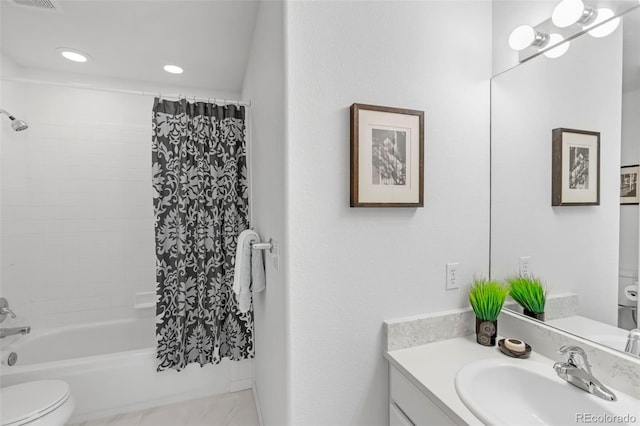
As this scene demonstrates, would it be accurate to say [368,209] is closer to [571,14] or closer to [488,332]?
[488,332]

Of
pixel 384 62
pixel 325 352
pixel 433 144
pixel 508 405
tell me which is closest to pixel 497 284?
pixel 508 405

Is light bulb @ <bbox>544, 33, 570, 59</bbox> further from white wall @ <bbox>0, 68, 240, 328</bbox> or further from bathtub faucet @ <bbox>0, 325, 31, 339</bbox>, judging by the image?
bathtub faucet @ <bbox>0, 325, 31, 339</bbox>

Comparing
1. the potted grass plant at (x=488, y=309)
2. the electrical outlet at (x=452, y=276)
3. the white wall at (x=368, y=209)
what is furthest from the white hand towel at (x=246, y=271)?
the potted grass plant at (x=488, y=309)

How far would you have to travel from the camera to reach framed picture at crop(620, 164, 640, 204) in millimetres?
885

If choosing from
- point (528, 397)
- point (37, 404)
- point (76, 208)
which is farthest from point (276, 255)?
point (76, 208)

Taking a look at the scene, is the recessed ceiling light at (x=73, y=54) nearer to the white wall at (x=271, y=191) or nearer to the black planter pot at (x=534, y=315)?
the white wall at (x=271, y=191)

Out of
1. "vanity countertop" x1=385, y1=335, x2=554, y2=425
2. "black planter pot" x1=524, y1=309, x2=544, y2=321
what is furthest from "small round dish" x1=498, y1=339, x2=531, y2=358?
"black planter pot" x1=524, y1=309, x2=544, y2=321

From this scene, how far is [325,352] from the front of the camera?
1.11 meters

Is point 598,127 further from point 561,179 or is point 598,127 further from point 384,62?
point 384,62

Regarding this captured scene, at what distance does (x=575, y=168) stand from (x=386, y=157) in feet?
2.25

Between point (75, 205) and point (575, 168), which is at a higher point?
point (575, 168)

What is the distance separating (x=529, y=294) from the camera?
1215mm

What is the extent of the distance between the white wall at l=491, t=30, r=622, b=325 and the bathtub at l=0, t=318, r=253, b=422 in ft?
6.78

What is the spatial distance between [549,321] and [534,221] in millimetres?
399
